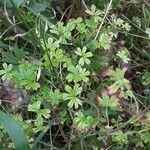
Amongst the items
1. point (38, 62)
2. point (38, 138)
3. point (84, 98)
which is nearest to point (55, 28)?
point (38, 62)

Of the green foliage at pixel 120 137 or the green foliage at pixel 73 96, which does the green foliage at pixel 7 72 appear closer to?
the green foliage at pixel 73 96

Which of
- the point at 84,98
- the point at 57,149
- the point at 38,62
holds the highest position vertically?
the point at 38,62

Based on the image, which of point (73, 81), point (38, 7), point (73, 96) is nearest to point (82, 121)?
point (73, 96)

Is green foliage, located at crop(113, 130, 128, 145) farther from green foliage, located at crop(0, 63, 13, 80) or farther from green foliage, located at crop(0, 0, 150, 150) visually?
green foliage, located at crop(0, 63, 13, 80)

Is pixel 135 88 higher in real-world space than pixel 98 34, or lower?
lower

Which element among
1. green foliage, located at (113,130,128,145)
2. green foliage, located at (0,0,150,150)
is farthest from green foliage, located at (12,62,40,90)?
green foliage, located at (113,130,128,145)

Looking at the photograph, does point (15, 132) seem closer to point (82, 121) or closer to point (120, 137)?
point (82, 121)

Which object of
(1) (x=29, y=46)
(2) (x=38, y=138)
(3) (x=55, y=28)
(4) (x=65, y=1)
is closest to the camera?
(2) (x=38, y=138)

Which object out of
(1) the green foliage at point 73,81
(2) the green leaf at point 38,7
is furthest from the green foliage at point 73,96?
(2) the green leaf at point 38,7

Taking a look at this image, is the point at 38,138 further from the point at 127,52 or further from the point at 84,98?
the point at 127,52

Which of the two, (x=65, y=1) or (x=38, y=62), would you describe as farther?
(x=65, y=1)
